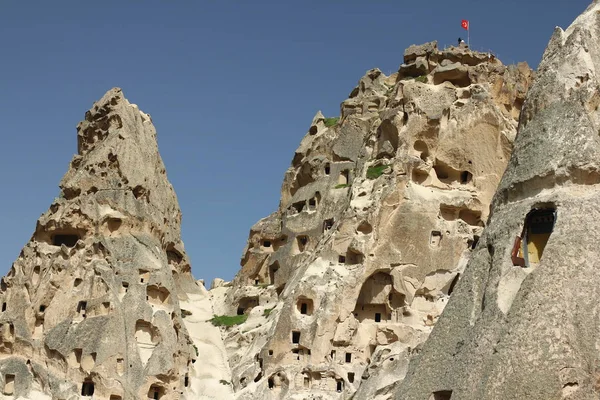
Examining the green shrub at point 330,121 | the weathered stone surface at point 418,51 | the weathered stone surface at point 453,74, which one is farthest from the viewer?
the green shrub at point 330,121

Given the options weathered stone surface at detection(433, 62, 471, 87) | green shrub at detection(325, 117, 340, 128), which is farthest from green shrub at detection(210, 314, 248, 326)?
weathered stone surface at detection(433, 62, 471, 87)

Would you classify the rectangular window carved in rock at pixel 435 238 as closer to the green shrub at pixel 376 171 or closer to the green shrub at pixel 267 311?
the green shrub at pixel 376 171

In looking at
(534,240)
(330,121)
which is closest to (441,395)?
(534,240)

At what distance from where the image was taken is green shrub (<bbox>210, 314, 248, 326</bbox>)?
47469mm

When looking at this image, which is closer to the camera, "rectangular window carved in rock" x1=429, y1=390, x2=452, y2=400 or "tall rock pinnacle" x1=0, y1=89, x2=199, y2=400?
"rectangular window carved in rock" x1=429, y1=390, x2=452, y2=400

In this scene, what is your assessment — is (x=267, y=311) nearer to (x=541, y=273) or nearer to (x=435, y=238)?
(x=435, y=238)

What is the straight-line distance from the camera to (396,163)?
44156 millimetres

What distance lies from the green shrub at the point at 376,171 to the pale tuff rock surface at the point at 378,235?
149mm

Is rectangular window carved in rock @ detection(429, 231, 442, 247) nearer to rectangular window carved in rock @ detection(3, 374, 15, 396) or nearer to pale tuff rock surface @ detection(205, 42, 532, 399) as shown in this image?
pale tuff rock surface @ detection(205, 42, 532, 399)

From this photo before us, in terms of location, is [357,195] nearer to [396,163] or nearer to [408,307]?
[396,163]

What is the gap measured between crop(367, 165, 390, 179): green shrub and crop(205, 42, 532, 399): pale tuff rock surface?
15cm

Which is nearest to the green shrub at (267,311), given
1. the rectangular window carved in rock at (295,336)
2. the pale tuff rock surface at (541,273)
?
the rectangular window carved in rock at (295,336)

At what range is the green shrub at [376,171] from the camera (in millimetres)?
45562

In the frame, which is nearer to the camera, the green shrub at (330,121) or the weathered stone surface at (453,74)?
the weathered stone surface at (453,74)
